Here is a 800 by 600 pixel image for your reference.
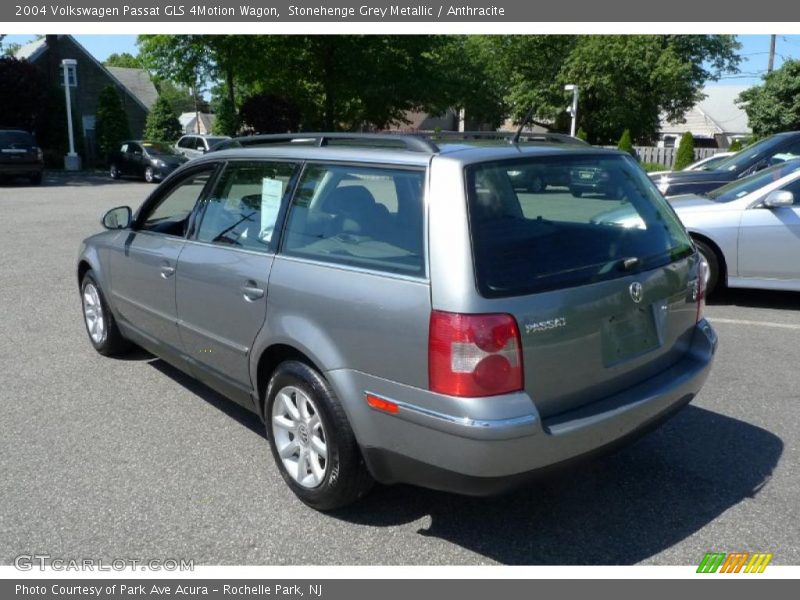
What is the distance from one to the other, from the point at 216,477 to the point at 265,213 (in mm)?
1423

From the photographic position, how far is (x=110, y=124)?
34625mm

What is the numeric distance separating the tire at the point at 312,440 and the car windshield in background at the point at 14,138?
2323 cm

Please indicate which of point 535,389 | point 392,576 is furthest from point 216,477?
point 535,389

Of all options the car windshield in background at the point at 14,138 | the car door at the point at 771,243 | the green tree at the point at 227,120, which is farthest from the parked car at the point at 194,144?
the car door at the point at 771,243

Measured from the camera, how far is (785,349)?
20.0 ft

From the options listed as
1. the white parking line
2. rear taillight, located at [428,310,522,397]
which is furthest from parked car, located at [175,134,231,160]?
rear taillight, located at [428,310,522,397]

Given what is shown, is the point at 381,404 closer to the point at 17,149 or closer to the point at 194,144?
the point at 17,149

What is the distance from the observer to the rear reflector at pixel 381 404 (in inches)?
118

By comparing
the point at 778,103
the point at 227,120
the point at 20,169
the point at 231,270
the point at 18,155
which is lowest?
the point at 20,169

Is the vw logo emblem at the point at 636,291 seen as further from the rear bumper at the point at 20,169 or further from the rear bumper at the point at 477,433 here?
the rear bumper at the point at 20,169
